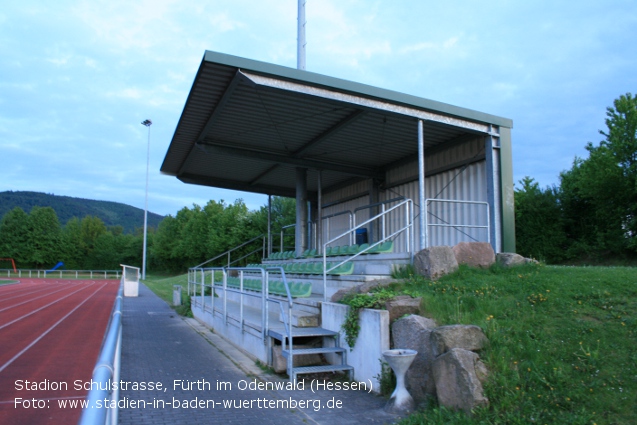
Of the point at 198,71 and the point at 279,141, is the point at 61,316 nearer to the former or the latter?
the point at 279,141

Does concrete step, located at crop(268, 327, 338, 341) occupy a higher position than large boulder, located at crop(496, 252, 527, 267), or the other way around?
large boulder, located at crop(496, 252, 527, 267)

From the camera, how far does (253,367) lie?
8.90 metres

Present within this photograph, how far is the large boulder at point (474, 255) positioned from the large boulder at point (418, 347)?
3.38m

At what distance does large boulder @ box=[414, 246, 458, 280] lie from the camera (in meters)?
9.33

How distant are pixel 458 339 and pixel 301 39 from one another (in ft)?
45.3

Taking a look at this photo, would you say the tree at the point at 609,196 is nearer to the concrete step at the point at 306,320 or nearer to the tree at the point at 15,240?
the concrete step at the point at 306,320

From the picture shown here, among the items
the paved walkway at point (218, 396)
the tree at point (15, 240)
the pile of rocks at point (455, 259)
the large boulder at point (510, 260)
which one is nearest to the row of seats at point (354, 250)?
the pile of rocks at point (455, 259)

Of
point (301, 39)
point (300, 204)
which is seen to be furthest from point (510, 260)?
point (301, 39)

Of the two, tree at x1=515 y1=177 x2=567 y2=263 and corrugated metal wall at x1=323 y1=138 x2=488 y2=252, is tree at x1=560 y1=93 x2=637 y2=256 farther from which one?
corrugated metal wall at x1=323 y1=138 x2=488 y2=252

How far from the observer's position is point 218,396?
709cm

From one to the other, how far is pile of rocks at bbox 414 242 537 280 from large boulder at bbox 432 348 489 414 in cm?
370

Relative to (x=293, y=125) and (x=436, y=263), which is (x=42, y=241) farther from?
(x=436, y=263)

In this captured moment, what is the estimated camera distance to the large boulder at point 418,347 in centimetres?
611

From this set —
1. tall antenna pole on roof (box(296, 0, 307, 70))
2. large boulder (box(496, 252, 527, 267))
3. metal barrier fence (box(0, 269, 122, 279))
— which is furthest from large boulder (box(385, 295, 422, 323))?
metal barrier fence (box(0, 269, 122, 279))
